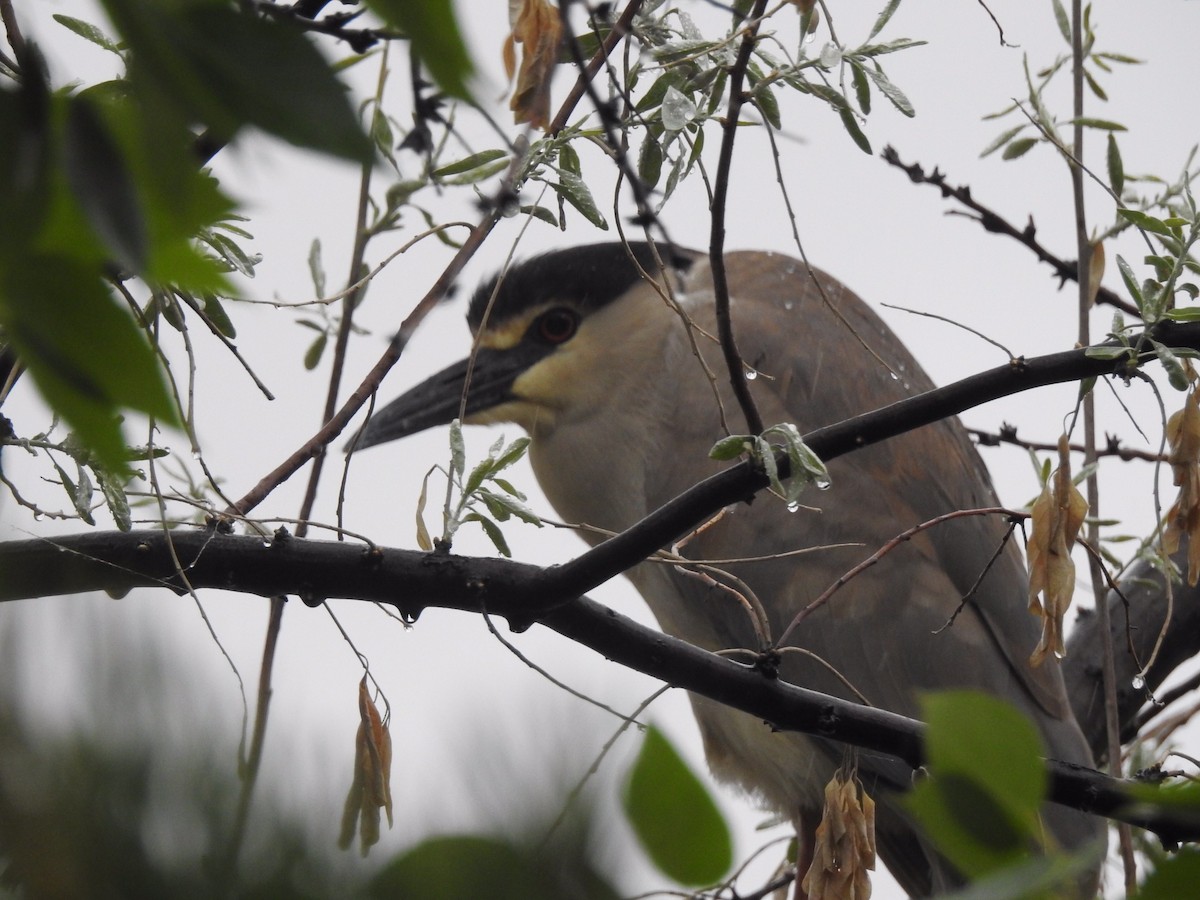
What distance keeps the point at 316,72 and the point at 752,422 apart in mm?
782

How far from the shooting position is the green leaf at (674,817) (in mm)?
453

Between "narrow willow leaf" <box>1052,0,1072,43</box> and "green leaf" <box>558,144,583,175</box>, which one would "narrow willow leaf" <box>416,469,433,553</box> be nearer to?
"green leaf" <box>558,144,583,175</box>

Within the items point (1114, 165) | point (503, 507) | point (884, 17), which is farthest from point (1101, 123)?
point (503, 507)

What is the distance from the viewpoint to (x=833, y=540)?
2570 mm

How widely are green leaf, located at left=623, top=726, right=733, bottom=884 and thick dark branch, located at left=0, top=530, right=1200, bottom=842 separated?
60cm

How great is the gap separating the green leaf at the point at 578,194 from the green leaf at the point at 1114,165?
817 millimetres

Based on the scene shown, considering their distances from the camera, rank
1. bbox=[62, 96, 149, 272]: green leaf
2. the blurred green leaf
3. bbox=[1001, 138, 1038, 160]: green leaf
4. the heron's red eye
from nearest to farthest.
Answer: bbox=[62, 96, 149, 272]: green leaf, the blurred green leaf, bbox=[1001, 138, 1038, 160]: green leaf, the heron's red eye

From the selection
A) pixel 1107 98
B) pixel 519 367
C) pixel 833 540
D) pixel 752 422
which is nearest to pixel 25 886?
pixel 752 422

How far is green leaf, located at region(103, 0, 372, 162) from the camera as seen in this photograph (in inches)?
11.9

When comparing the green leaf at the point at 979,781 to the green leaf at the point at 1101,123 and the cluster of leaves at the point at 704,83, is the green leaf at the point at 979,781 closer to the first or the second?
the cluster of leaves at the point at 704,83

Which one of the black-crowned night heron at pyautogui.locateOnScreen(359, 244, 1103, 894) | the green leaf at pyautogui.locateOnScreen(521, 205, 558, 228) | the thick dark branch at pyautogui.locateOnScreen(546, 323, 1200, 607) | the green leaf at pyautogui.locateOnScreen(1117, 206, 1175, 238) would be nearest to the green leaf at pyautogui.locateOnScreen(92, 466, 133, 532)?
the thick dark branch at pyautogui.locateOnScreen(546, 323, 1200, 607)

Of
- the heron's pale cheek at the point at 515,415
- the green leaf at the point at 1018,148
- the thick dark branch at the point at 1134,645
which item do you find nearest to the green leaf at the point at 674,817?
the green leaf at the point at 1018,148

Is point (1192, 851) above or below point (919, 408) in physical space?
below

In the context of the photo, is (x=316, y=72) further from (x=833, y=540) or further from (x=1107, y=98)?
(x=833, y=540)
